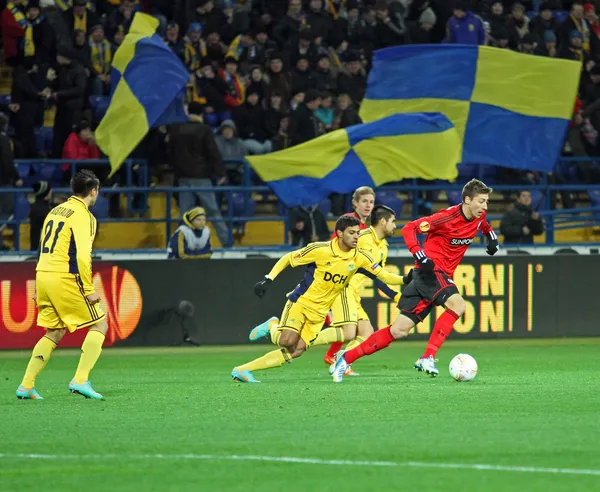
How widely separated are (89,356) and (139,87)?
9159 millimetres

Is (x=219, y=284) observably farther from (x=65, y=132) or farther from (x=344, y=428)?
(x=344, y=428)

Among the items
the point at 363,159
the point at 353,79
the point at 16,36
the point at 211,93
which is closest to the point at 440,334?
the point at 363,159

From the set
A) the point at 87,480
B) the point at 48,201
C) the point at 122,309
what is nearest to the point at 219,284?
the point at 122,309

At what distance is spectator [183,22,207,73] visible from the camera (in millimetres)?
22594

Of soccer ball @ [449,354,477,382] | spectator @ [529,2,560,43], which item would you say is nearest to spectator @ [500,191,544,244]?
spectator @ [529,2,560,43]

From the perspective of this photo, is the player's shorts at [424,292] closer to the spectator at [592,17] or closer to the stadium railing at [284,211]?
the stadium railing at [284,211]

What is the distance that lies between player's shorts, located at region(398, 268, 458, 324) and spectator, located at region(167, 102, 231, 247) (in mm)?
6782

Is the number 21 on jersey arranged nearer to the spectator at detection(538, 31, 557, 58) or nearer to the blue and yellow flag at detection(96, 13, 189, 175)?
the blue and yellow flag at detection(96, 13, 189, 175)

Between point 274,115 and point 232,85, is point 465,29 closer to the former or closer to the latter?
point 274,115

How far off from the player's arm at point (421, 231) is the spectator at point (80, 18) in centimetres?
1052

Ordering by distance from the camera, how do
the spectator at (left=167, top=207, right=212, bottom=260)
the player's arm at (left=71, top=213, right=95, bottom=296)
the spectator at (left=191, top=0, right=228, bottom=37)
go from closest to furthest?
the player's arm at (left=71, top=213, right=95, bottom=296)
the spectator at (left=167, top=207, right=212, bottom=260)
the spectator at (left=191, top=0, right=228, bottom=37)

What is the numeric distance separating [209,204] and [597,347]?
6.27 m

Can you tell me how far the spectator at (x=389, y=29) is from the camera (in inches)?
960

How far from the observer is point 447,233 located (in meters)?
13.7
